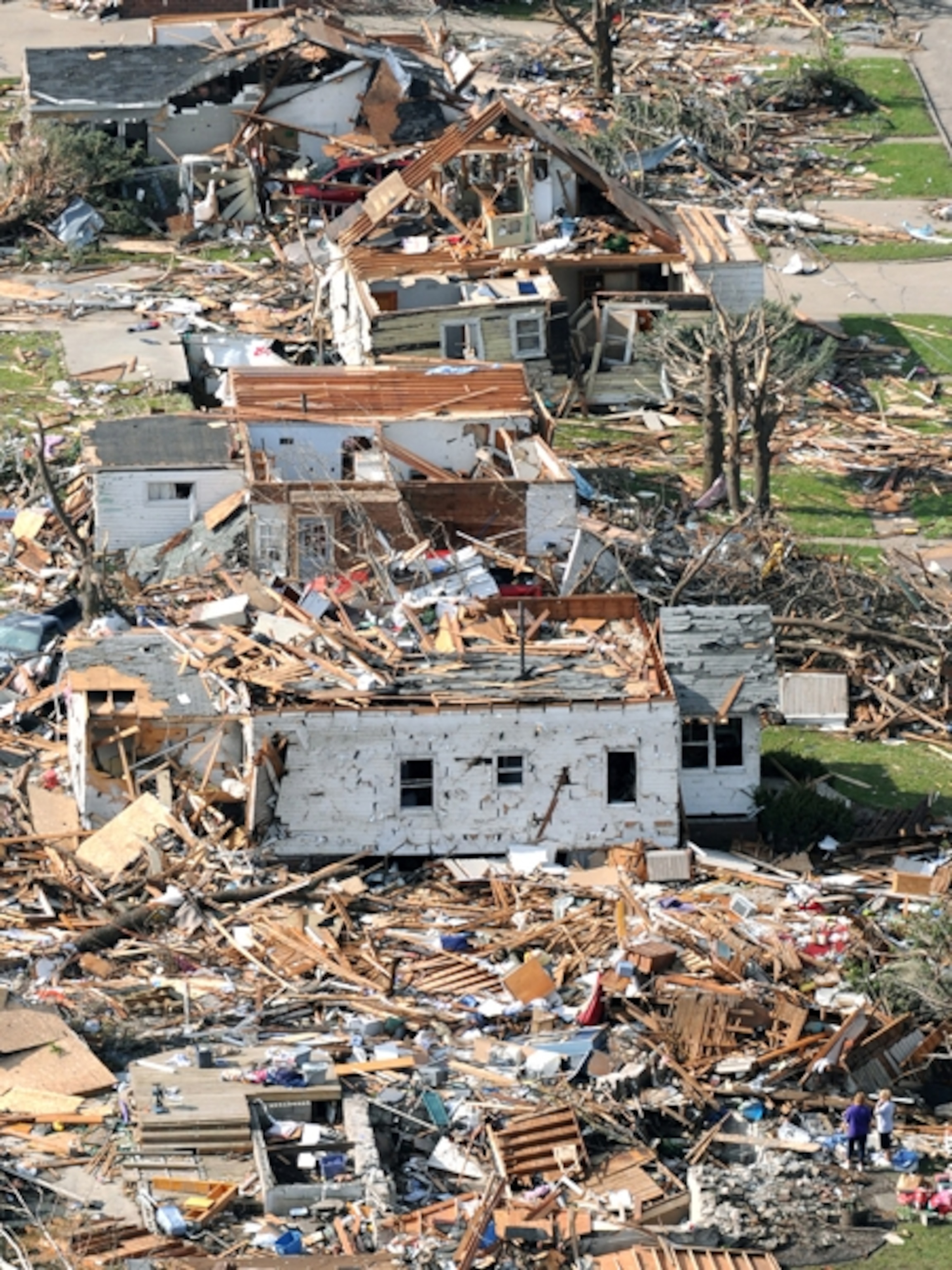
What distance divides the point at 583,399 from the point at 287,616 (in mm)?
16625

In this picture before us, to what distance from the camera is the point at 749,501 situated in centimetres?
4925

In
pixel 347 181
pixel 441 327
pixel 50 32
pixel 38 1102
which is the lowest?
pixel 38 1102

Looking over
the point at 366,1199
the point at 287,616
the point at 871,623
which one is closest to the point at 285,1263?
the point at 366,1199

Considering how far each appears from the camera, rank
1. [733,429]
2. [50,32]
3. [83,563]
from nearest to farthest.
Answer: [83,563] → [733,429] → [50,32]

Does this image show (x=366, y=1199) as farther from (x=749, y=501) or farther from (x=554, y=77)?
(x=554, y=77)

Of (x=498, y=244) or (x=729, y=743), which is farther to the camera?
(x=498, y=244)

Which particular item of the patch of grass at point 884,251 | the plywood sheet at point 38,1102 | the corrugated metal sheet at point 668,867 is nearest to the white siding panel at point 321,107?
the patch of grass at point 884,251

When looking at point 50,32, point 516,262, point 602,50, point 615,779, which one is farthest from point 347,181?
point 615,779

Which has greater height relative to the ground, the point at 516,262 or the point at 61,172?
the point at 61,172

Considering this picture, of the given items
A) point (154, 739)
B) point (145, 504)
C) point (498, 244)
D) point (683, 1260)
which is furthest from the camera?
point (498, 244)

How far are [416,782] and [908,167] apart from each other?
3577 centimetres

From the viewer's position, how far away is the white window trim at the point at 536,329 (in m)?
53.4

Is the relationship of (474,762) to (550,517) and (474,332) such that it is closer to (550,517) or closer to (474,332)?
(550,517)

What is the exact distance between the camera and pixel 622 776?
37000mm
